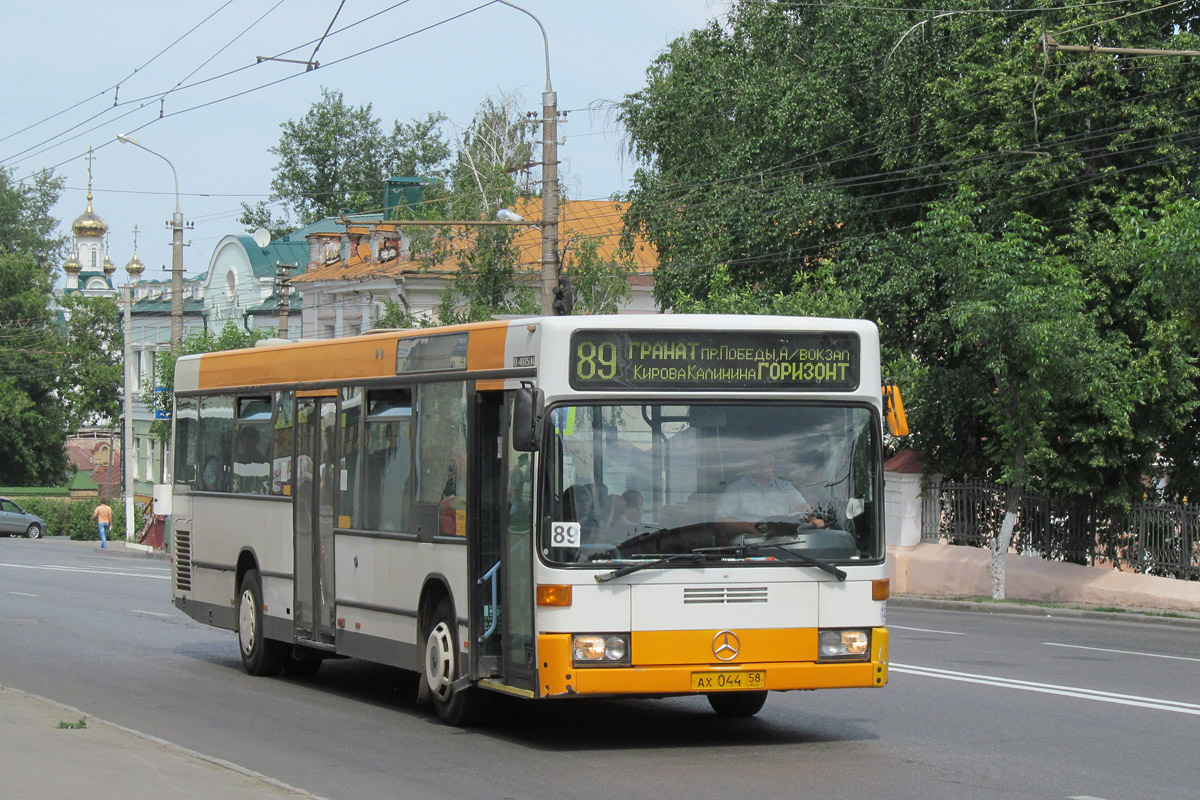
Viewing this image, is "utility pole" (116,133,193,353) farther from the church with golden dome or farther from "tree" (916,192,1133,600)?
the church with golden dome

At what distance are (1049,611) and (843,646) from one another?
47.4 ft

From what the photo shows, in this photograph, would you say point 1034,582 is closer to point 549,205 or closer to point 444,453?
point 549,205

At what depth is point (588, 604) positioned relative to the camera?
9500mm

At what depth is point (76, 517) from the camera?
61.3 meters

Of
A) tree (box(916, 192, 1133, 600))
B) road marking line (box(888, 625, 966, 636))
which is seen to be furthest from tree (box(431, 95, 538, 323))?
road marking line (box(888, 625, 966, 636))

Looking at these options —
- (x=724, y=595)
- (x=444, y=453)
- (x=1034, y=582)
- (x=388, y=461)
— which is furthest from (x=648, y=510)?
(x=1034, y=582)

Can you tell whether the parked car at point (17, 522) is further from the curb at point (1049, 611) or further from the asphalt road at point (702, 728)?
the asphalt road at point (702, 728)

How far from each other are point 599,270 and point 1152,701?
3036 cm

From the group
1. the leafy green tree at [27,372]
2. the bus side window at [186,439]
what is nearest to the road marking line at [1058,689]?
the bus side window at [186,439]

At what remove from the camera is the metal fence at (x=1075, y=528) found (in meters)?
24.6

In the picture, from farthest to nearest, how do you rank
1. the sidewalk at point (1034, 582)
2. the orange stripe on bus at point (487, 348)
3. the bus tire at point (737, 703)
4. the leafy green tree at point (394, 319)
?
the leafy green tree at point (394, 319) < the sidewalk at point (1034, 582) < the bus tire at point (737, 703) < the orange stripe on bus at point (487, 348)

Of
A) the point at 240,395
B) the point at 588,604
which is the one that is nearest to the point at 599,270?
the point at 240,395

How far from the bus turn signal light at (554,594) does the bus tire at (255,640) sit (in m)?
5.61

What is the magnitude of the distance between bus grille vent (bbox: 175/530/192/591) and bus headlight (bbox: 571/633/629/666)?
8011 millimetres
